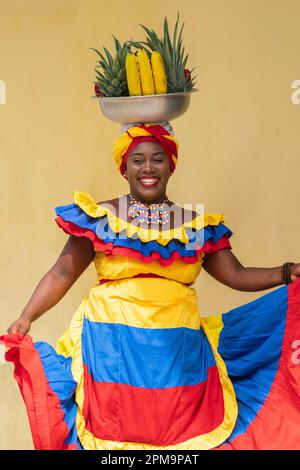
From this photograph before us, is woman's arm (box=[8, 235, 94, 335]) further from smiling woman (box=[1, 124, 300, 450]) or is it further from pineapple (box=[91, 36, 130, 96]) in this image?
pineapple (box=[91, 36, 130, 96])

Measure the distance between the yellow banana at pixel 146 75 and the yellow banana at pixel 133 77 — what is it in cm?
2

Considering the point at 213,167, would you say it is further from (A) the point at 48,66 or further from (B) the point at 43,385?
(B) the point at 43,385

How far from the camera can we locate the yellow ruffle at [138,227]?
12.5 feet

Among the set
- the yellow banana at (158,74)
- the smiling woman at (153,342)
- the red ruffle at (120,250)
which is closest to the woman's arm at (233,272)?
the smiling woman at (153,342)

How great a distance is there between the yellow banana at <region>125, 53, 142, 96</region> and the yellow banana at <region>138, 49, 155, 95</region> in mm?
19

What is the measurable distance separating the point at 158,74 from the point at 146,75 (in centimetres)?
5

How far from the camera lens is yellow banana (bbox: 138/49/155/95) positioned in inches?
152

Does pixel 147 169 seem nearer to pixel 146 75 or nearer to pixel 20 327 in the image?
pixel 146 75

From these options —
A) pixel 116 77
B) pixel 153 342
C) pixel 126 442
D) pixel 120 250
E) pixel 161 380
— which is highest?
pixel 116 77

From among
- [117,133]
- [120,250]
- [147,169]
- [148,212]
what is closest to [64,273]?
[120,250]

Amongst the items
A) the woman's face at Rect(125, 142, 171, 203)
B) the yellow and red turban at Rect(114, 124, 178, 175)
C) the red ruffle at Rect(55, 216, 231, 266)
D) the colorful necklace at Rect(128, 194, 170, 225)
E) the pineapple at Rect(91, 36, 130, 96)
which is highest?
the pineapple at Rect(91, 36, 130, 96)

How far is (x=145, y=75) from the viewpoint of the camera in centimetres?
387

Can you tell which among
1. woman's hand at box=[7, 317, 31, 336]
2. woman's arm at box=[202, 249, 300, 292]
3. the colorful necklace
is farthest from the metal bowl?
woman's hand at box=[7, 317, 31, 336]
